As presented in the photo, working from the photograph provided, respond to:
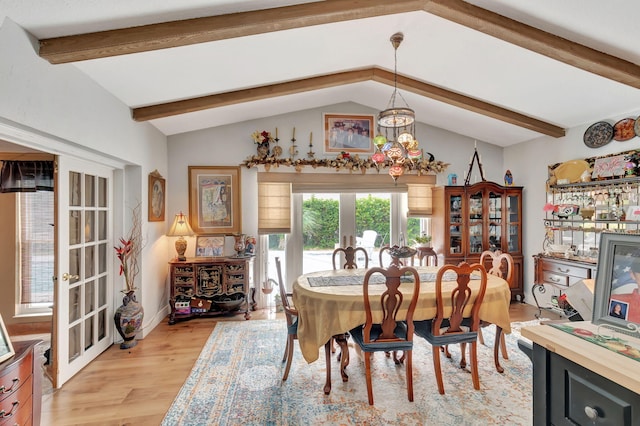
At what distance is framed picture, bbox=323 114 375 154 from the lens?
468 centimetres

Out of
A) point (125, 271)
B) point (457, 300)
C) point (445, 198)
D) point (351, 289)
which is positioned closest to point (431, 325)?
point (457, 300)

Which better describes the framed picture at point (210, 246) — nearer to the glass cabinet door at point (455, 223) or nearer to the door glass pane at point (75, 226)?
the door glass pane at point (75, 226)

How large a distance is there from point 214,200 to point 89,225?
167 cm

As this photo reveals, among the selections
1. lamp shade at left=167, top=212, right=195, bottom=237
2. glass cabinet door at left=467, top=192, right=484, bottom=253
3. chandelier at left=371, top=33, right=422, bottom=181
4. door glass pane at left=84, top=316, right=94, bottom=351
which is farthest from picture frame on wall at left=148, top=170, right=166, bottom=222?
Answer: glass cabinet door at left=467, top=192, right=484, bottom=253

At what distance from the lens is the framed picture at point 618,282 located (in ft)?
3.24

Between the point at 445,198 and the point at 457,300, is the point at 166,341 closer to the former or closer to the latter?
the point at 457,300

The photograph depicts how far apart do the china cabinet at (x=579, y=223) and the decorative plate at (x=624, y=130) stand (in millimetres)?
452

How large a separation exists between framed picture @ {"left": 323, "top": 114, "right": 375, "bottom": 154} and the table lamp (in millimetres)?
2170

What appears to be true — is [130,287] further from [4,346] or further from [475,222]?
[475,222]

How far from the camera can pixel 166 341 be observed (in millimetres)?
3451

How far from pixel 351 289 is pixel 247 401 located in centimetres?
114

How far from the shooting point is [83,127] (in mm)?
2430

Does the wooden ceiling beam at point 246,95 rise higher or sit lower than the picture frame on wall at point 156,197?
higher

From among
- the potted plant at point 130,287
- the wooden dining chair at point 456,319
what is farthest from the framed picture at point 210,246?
the wooden dining chair at point 456,319
